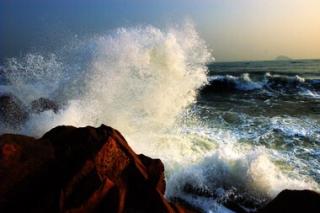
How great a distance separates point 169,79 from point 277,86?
1543 centimetres

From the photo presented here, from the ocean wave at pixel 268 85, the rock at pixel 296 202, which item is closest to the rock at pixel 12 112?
the rock at pixel 296 202

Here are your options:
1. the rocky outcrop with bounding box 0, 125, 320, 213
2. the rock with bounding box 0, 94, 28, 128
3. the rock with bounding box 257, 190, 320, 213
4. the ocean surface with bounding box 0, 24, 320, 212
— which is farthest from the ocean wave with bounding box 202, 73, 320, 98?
the rocky outcrop with bounding box 0, 125, 320, 213

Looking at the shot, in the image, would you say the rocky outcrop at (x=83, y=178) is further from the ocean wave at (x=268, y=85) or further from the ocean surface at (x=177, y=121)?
the ocean wave at (x=268, y=85)

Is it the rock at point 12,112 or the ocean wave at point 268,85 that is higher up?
the rock at point 12,112

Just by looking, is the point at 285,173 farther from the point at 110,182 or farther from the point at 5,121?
the point at 5,121

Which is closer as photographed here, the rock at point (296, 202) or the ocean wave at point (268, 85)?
the rock at point (296, 202)

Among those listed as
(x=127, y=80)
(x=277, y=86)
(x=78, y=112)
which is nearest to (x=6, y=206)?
(x=78, y=112)

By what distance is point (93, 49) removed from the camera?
34.0 ft

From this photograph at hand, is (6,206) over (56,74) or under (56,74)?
under

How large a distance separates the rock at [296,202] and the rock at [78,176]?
113 cm

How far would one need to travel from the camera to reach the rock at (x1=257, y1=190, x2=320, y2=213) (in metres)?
3.78

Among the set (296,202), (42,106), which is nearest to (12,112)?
(42,106)

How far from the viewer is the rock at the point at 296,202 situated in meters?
3.78

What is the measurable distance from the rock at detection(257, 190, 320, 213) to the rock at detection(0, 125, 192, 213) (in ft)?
3.70
